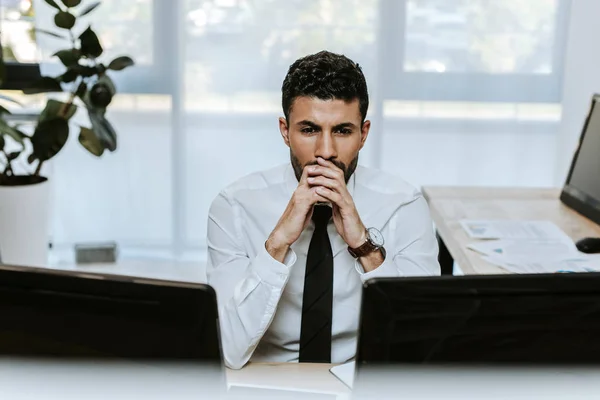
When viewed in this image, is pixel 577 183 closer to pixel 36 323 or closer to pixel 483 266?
pixel 483 266

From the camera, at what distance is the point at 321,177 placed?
151 cm

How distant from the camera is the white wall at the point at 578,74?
332cm

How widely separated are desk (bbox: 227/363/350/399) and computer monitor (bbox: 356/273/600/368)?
0.42 meters

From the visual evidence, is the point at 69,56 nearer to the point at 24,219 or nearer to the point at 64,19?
the point at 64,19

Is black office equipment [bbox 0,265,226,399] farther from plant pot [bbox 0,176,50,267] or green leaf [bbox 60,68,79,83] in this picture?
green leaf [bbox 60,68,79,83]

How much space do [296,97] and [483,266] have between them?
66cm

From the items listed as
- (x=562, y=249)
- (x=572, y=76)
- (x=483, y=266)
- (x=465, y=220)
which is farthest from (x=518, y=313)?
(x=572, y=76)

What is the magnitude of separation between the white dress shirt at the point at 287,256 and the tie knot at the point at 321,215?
4cm

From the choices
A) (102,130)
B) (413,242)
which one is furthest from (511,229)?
(102,130)

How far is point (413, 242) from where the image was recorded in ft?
5.40

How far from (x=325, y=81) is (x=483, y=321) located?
0.82m

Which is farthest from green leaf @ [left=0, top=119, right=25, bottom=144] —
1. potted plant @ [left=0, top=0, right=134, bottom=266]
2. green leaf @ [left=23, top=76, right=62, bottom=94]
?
green leaf @ [left=23, top=76, right=62, bottom=94]

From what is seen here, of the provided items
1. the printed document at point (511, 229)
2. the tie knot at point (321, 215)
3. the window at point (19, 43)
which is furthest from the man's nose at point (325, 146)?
the window at point (19, 43)

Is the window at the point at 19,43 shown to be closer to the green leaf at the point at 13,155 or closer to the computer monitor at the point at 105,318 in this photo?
the green leaf at the point at 13,155
